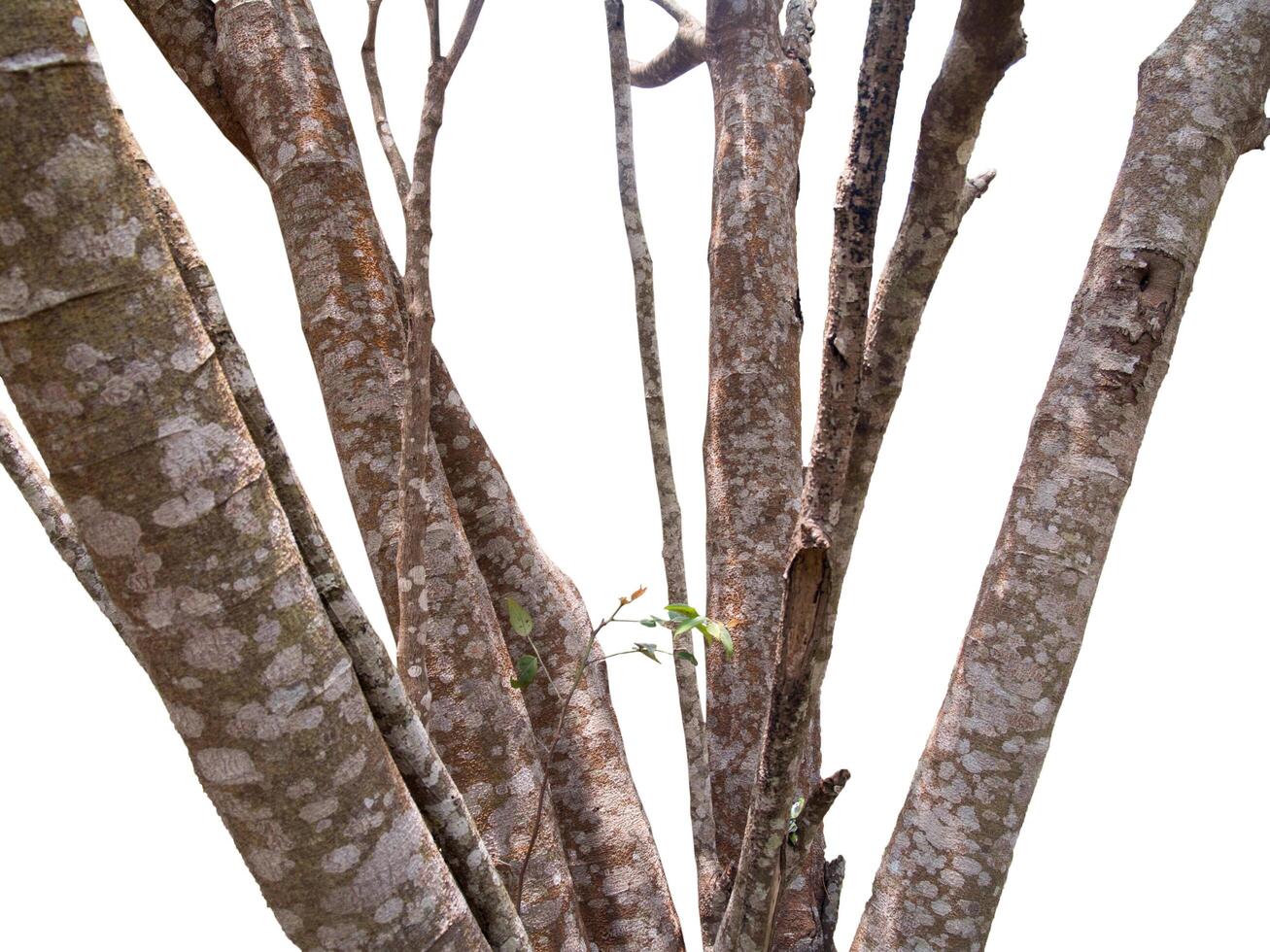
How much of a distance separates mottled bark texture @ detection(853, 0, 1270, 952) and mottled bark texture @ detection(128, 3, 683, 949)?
1.62 ft

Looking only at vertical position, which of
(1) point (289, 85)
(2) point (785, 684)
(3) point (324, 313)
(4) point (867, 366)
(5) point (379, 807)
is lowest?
(5) point (379, 807)

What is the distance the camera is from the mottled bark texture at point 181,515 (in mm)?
1115

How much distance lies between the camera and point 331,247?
7.02 feet

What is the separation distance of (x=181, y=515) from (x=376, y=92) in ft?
3.68

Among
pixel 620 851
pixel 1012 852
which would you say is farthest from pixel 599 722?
pixel 1012 852

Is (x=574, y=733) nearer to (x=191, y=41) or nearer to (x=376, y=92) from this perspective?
(x=376, y=92)

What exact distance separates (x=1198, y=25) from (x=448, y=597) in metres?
1.78

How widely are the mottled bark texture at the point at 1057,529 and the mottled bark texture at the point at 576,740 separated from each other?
0.49 metres

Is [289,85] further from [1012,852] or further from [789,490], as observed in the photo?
[1012,852]

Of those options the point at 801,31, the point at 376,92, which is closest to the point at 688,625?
the point at 376,92

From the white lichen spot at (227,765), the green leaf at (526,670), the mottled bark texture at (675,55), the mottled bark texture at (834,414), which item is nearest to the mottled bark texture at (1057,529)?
Answer: the mottled bark texture at (834,414)

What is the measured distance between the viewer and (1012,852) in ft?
6.61

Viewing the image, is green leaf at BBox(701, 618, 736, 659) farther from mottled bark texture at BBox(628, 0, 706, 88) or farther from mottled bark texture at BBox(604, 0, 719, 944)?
mottled bark texture at BBox(628, 0, 706, 88)

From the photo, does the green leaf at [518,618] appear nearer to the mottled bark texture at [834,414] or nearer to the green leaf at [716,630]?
the green leaf at [716,630]
